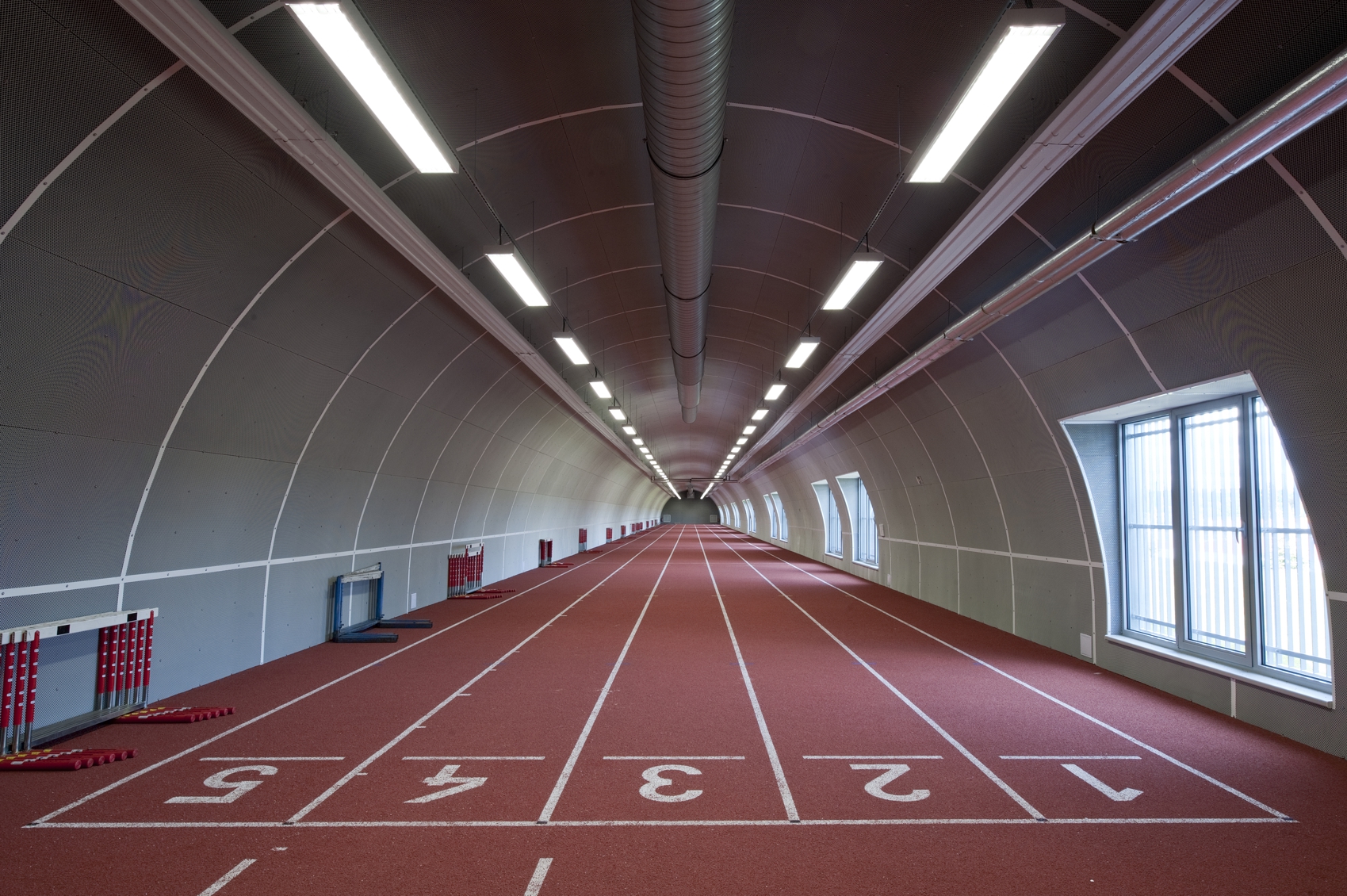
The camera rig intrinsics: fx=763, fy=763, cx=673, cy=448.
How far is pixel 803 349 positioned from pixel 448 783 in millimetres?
9264

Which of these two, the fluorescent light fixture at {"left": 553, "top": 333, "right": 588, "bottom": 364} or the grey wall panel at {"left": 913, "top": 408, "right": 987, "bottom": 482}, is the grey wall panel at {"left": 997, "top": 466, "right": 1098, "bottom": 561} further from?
the fluorescent light fixture at {"left": 553, "top": 333, "right": 588, "bottom": 364}

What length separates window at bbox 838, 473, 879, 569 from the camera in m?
26.3

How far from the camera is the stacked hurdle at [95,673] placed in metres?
6.59

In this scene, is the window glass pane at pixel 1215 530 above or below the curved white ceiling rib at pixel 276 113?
below

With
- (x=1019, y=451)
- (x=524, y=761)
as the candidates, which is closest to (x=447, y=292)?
(x=524, y=761)

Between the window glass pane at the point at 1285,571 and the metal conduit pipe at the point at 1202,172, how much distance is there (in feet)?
9.15

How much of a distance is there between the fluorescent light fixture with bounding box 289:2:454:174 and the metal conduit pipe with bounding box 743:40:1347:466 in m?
5.56

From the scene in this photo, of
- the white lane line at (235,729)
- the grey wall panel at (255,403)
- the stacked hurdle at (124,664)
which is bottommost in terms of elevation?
the white lane line at (235,729)

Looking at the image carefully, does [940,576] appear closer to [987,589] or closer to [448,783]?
[987,589]

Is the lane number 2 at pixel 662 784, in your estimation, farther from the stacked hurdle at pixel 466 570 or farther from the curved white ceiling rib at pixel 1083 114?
the stacked hurdle at pixel 466 570

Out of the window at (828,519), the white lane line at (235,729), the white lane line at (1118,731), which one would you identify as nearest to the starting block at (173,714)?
the white lane line at (235,729)

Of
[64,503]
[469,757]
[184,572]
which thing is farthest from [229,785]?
[184,572]

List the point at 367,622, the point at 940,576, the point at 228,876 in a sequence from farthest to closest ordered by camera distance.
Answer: the point at 940,576 → the point at 367,622 → the point at 228,876

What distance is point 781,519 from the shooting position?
4572cm
